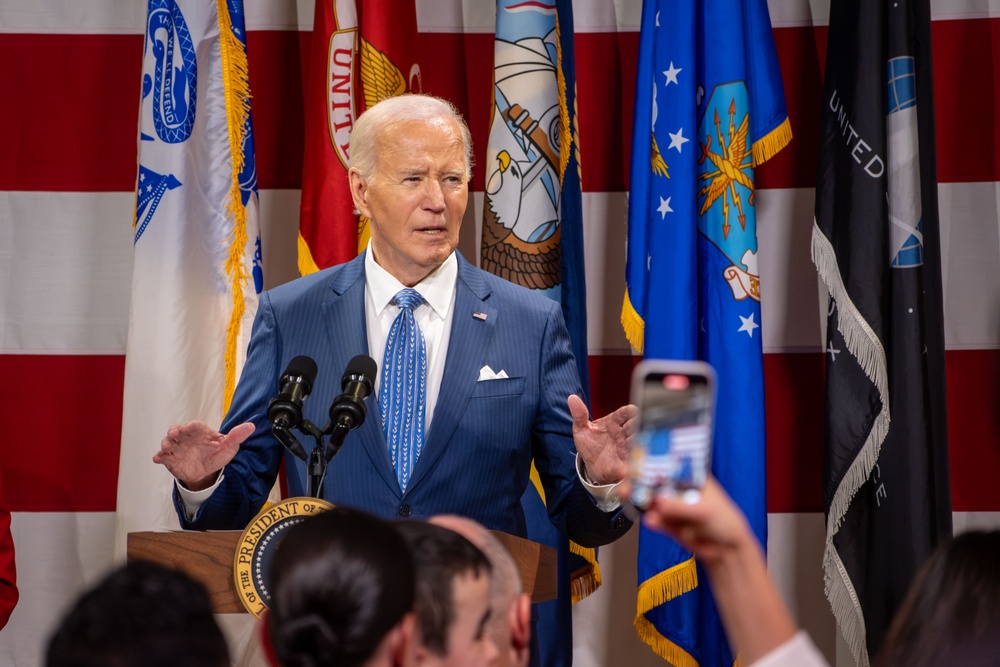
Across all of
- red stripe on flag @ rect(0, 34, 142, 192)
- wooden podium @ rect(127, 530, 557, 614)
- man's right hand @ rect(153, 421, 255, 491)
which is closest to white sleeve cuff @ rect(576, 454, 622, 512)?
wooden podium @ rect(127, 530, 557, 614)

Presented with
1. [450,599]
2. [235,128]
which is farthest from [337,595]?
[235,128]

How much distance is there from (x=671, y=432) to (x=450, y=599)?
0.51 meters

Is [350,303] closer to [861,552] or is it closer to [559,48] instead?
[559,48]

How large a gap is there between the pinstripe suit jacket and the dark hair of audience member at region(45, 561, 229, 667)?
1.27 metres

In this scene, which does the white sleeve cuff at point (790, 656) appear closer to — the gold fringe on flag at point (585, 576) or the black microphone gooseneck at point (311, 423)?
the black microphone gooseneck at point (311, 423)

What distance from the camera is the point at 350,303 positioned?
2486mm

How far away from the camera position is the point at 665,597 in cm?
333

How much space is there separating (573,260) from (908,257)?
96cm

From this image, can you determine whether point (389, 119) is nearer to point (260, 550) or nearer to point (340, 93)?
point (340, 93)

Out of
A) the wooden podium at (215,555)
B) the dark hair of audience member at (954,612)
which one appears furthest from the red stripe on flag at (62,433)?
the dark hair of audience member at (954,612)

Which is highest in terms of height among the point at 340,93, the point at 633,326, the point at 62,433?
the point at 340,93

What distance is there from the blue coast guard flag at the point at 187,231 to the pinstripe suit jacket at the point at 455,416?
959mm

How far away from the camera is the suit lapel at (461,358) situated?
2.31 m

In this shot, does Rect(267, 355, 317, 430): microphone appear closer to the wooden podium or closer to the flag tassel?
the wooden podium
